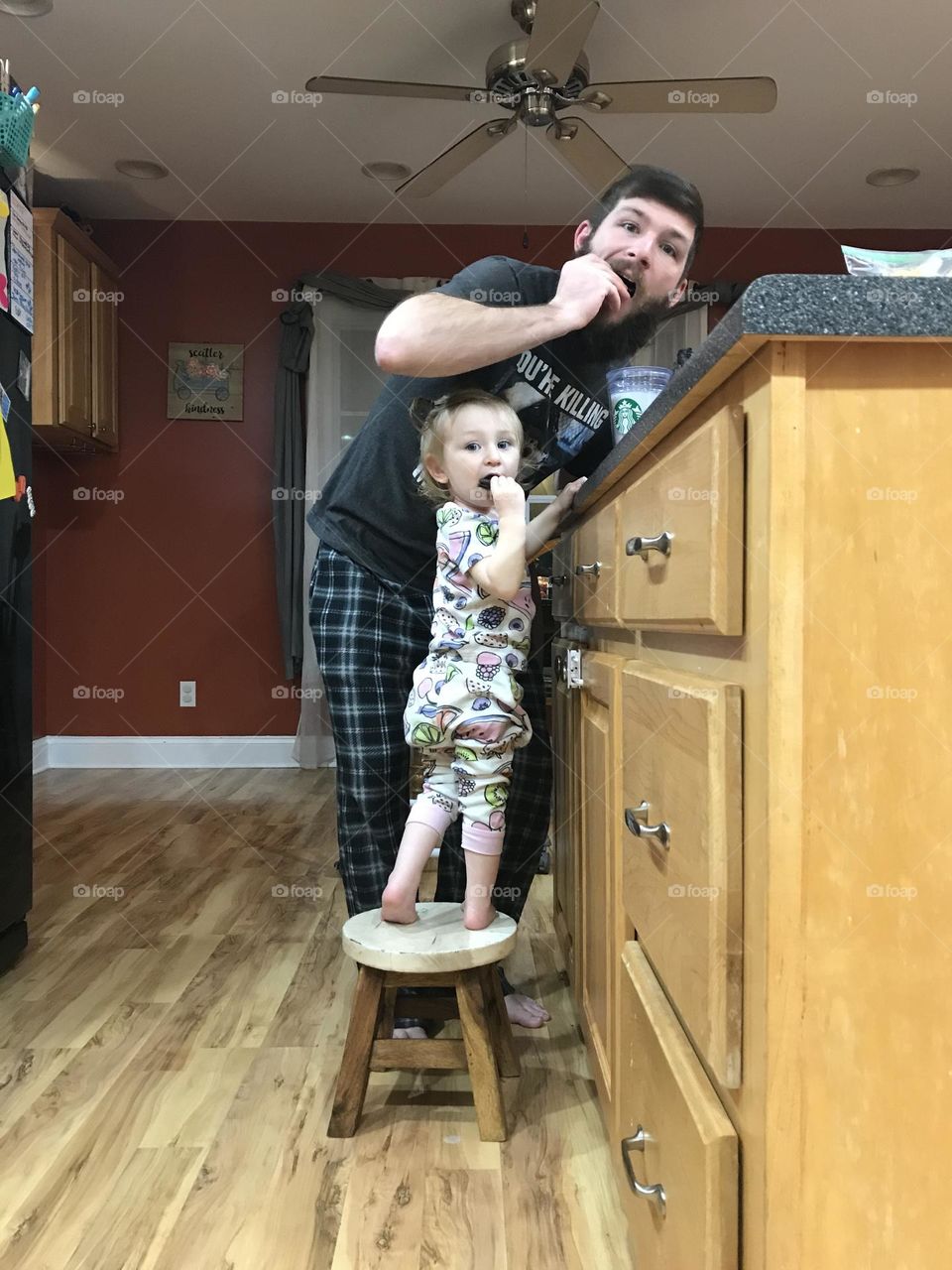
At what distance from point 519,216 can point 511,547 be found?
12.0 feet

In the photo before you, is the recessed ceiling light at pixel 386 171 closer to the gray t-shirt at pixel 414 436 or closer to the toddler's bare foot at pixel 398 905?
the gray t-shirt at pixel 414 436

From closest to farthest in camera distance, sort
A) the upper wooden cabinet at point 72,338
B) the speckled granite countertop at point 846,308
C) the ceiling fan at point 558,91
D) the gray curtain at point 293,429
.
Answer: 1. the speckled granite countertop at point 846,308
2. the ceiling fan at point 558,91
3. the upper wooden cabinet at point 72,338
4. the gray curtain at point 293,429

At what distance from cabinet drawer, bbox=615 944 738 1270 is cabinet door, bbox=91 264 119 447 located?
13.0 ft

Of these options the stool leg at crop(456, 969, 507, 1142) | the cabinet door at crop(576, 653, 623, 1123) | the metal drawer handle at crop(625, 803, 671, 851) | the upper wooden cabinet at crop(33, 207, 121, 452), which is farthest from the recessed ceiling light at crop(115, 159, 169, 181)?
the metal drawer handle at crop(625, 803, 671, 851)

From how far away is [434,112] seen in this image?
3473 millimetres

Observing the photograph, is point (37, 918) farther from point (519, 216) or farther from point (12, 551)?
point (519, 216)

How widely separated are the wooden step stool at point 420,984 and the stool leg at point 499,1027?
0.20 feet

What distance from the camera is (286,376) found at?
442 cm

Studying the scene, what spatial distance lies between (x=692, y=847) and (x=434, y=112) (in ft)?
11.4

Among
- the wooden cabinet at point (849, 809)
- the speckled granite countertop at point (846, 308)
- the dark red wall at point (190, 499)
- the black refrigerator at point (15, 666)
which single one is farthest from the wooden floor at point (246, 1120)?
the dark red wall at point (190, 499)

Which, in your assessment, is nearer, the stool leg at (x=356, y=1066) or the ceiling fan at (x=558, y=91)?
the stool leg at (x=356, y=1066)

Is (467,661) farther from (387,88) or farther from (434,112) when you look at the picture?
(434,112)

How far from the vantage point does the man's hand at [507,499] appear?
1282 millimetres

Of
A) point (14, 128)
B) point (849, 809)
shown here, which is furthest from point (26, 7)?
point (849, 809)
